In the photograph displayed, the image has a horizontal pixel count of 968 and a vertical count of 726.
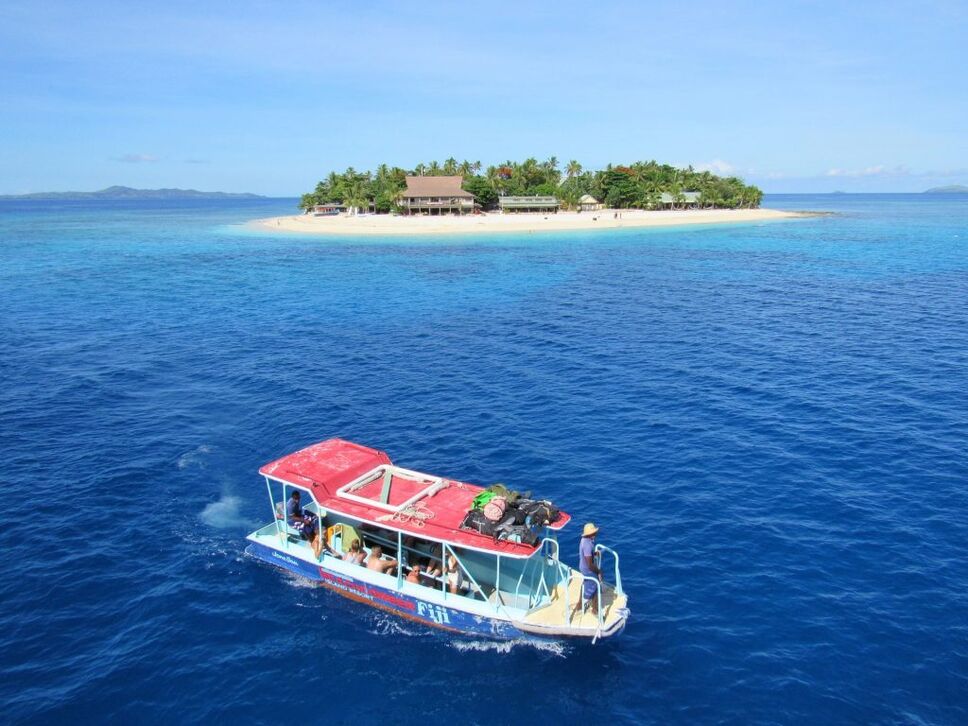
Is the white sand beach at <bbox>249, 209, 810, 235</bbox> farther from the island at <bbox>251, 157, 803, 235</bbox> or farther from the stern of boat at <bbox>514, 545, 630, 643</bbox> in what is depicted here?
the stern of boat at <bbox>514, 545, 630, 643</bbox>

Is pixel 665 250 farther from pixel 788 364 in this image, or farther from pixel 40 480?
pixel 40 480

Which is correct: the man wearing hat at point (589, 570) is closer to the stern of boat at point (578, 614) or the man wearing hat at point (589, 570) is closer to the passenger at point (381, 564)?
the stern of boat at point (578, 614)

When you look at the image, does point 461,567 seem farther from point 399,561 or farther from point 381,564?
point 381,564

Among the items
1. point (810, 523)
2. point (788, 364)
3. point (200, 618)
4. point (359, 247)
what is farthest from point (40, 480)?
point (359, 247)

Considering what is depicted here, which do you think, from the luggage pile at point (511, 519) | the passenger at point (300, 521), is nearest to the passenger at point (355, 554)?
the passenger at point (300, 521)

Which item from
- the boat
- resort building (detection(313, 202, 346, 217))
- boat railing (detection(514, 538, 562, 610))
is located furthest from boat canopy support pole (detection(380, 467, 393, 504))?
resort building (detection(313, 202, 346, 217))

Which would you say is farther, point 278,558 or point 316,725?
point 278,558
